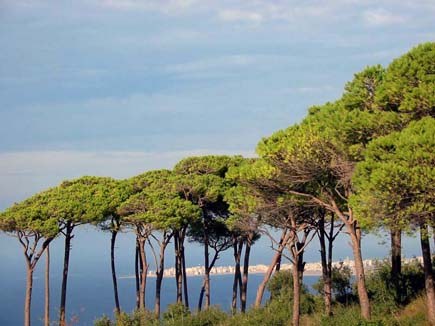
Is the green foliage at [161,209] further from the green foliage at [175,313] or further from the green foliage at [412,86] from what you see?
the green foliage at [412,86]

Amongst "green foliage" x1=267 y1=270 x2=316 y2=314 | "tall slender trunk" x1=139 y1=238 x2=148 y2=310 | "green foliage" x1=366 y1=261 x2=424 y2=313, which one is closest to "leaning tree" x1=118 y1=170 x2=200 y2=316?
"tall slender trunk" x1=139 y1=238 x2=148 y2=310

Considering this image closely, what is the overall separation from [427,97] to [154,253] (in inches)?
722

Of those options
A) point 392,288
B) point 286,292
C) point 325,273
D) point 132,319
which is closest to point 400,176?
point 392,288

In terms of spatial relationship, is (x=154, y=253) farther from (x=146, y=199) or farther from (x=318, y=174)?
(x=318, y=174)

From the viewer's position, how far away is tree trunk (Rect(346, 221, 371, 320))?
61.0 ft

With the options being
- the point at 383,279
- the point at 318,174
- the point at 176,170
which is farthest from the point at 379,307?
the point at 176,170

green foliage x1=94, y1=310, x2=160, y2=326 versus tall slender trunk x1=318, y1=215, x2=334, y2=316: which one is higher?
tall slender trunk x1=318, y1=215, x2=334, y2=316

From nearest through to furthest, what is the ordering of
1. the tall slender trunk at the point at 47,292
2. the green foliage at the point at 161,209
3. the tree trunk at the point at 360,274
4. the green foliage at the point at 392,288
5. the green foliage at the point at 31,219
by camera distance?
the tree trunk at the point at 360,274
the green foliage at the point at 392,288
the green foliage at the point at 31,219
the tall slender trunk at the point at 47,292
the green foliage at the point at 161,209

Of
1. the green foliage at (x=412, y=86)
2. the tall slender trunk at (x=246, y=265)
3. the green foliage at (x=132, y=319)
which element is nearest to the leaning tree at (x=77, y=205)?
the green foliage at (x=132, y=319)

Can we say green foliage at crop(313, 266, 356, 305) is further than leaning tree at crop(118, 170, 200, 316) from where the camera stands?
No

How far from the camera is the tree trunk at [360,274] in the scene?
61.0ft

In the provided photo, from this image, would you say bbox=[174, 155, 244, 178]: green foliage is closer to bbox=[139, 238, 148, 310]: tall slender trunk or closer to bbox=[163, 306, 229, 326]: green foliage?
bbox=[139, 238, 148, 310]: tall slender trunk

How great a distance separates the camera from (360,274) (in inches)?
736

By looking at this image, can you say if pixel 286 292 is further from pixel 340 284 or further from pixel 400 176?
pixel 400 176
